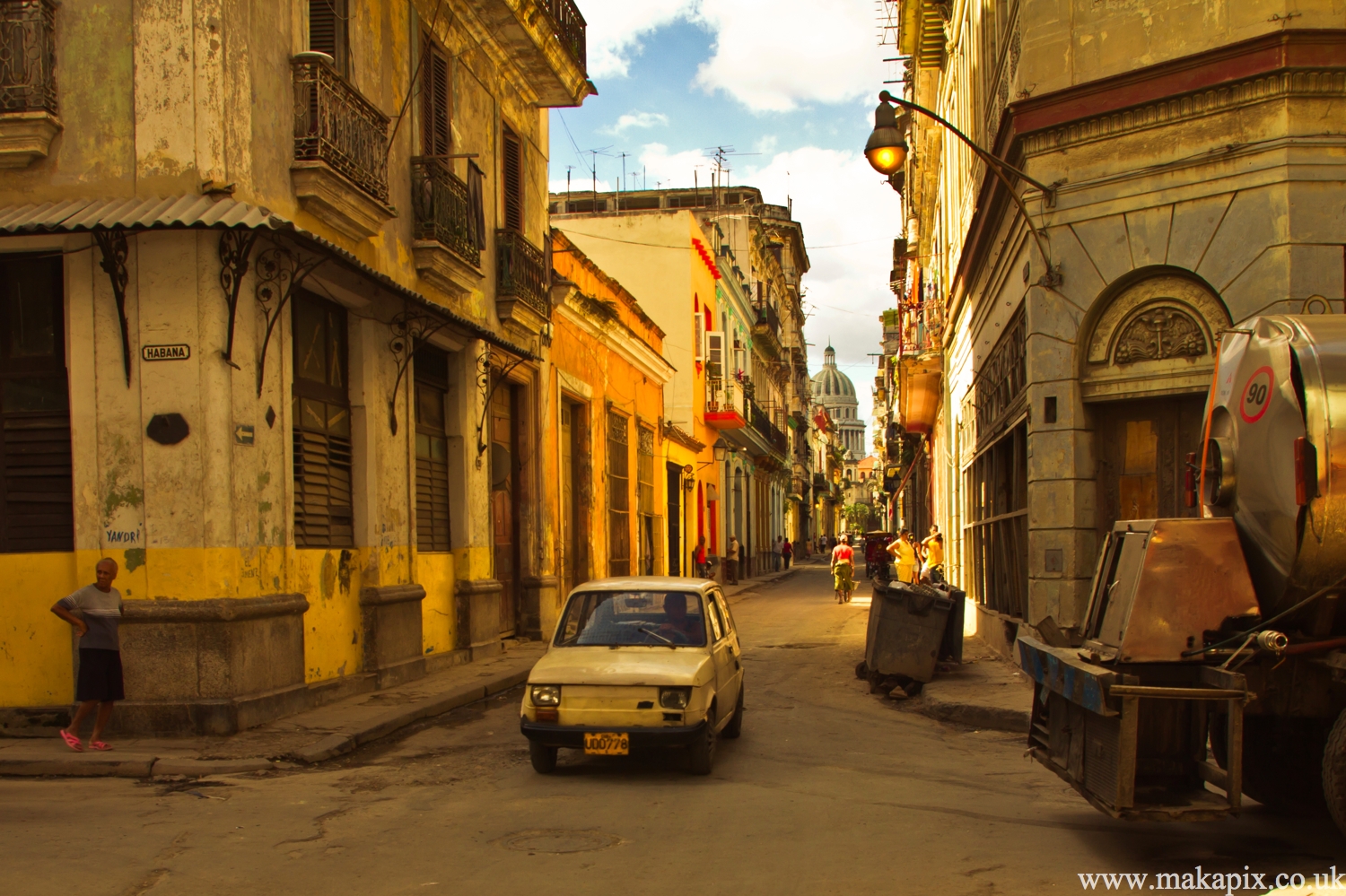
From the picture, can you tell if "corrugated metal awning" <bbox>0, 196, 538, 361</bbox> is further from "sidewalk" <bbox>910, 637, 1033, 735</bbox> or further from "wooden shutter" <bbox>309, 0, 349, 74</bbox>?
"sidewalk" <bbox>910, 637, 1033, 735</bbox>

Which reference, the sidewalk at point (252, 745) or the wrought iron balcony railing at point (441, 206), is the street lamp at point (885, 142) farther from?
the sidewalk at point (252, 745)

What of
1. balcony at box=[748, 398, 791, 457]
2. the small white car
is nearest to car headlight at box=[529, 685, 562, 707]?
the small white car

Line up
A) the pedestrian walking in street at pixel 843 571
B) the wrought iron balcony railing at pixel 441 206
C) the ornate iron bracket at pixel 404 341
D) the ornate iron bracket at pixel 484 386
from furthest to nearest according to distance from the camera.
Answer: the pedestrian walking in street at pixel 843 571, the ornate iron bracket at pixel 484 386, the wrought iron balcony railing at pixel 441 206, the ornate iron bracket at pixel 404 341

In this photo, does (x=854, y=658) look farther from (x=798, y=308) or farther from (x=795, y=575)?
(x=798, y=308)

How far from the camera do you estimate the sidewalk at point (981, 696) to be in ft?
36.1

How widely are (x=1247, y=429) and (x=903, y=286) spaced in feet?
130

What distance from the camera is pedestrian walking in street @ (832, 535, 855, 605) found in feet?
97.4

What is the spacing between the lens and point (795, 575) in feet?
169

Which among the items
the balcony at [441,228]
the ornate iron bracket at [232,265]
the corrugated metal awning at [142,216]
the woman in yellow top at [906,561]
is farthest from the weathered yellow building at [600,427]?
the corrugated metal awning at [142,216]

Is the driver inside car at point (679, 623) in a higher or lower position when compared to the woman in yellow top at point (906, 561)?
higher

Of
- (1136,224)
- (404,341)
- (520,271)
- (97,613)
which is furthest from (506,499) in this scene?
(1136,224)

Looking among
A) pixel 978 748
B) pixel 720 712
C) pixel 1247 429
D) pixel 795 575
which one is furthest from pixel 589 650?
pixel 795 575

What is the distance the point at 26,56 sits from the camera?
33.3ft

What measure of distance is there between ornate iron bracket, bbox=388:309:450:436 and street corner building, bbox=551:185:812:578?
697 inches
